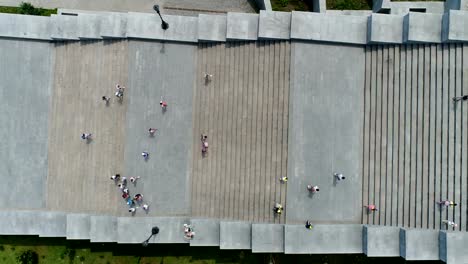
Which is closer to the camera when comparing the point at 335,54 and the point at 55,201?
the point at 335,54

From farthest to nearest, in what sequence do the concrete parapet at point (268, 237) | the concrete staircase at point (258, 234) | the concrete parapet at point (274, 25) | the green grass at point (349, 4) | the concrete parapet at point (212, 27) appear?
the green grass at point (349, 4) → the concrete parapet at point (212, 27) → the concrete parapet at point (274, 25) → the concrete parapet at point (268, 237) → the concrete staircase at point (258, 234)

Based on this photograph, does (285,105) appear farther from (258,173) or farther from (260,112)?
(258,173)

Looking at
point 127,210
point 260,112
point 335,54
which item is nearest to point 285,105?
point 260,112

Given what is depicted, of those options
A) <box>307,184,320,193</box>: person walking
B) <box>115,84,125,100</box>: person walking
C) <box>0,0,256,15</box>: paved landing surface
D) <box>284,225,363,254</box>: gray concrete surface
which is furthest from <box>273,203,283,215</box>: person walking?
<box>0,0,256,15</box>: paved landing surface

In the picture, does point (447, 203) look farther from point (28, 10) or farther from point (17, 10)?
point (17, 10)

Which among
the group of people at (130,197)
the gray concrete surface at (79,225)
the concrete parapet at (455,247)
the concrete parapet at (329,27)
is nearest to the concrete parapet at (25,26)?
the group of people at (130,197)

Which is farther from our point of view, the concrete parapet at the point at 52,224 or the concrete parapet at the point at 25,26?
the concrete parapet at the point at 25,26

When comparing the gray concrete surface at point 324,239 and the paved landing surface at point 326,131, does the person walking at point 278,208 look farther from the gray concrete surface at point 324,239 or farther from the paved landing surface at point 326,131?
the gray concrete surface at point 324,239
